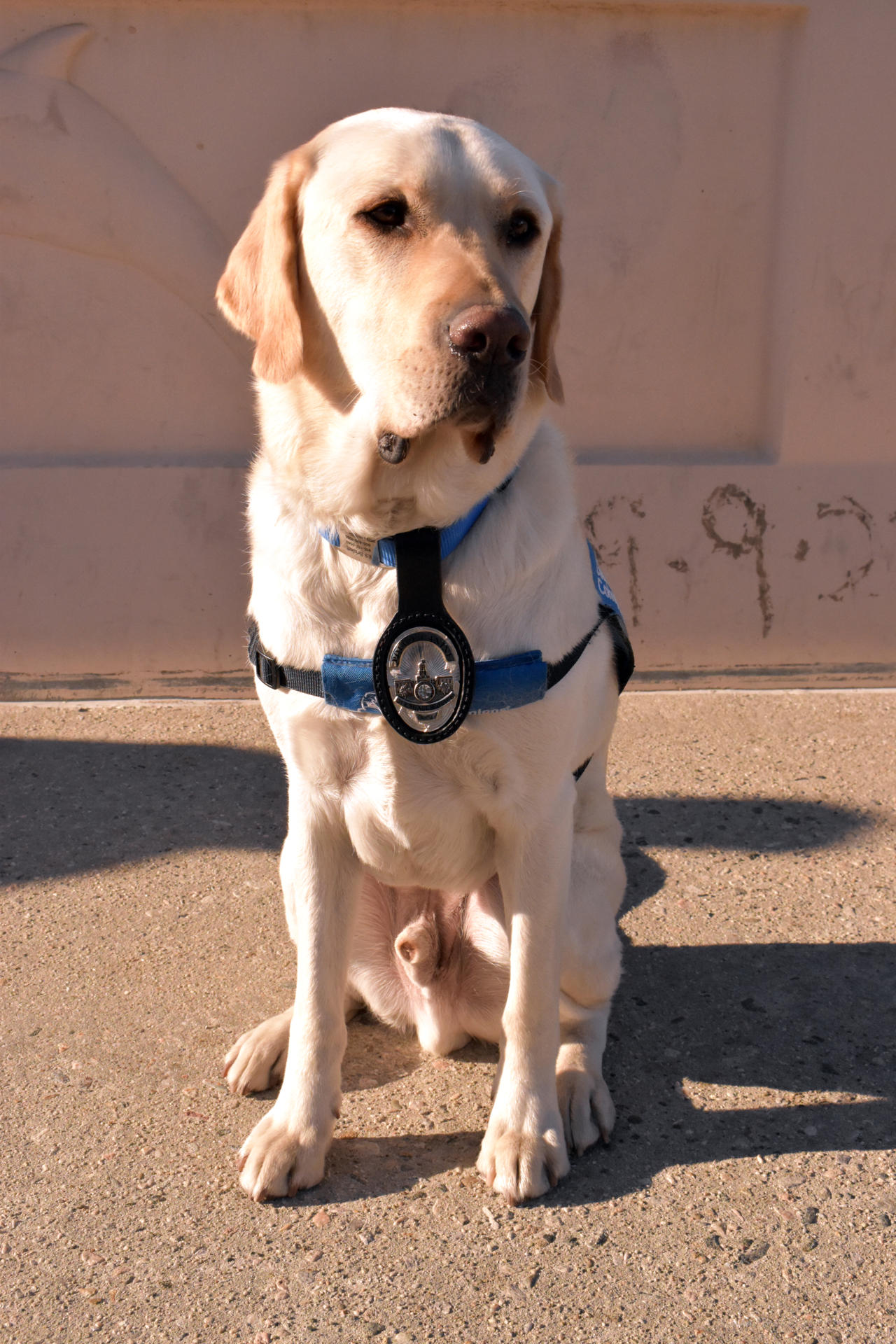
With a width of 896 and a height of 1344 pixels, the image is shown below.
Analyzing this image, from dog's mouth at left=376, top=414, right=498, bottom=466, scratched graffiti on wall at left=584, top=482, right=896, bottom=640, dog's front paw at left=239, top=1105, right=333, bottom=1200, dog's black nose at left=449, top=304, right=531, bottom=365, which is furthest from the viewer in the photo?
scratched graffiti on wall at left=584, top=482, right=896, bottom=640

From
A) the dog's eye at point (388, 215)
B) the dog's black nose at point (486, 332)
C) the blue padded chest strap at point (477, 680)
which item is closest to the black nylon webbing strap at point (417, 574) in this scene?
the blue padded chest strap at point (477, 680)

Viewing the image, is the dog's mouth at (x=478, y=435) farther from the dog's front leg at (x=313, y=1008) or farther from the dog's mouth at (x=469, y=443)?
the dog's front leg at (x=313, y=1008)

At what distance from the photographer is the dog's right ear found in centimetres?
192

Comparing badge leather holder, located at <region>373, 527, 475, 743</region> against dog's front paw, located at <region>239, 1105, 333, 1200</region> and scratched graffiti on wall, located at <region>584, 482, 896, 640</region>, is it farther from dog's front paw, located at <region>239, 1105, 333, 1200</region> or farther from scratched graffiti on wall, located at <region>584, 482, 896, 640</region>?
scratched graffiti on wall, located at <region>584, 482, 896, 640</region>

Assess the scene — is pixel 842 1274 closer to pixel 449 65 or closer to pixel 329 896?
pixel 329 896

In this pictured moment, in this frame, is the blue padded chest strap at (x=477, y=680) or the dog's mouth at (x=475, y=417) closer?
the dog's mouth at (x=475, y=417)

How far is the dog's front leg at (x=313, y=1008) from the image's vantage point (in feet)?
6.84

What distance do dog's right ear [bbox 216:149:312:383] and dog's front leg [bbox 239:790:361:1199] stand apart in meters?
0.79

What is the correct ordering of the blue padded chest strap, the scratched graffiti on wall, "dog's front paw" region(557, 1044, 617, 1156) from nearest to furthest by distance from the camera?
the blue padded chest strap < "dog's front paw" region(557, 1044, 617, 1156) < the scratched graffiti on wall

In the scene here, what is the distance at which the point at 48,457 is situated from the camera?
4418 mm

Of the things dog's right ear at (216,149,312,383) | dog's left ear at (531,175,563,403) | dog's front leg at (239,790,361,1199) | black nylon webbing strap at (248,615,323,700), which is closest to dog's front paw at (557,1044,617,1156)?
dog's front leg at (239,790,361,1199)

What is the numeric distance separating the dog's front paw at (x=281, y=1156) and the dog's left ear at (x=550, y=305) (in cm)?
141

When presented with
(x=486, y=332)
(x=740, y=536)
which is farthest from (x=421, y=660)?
(x=740, y=536)

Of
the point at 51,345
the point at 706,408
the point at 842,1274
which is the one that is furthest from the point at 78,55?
the point at 842,1274
